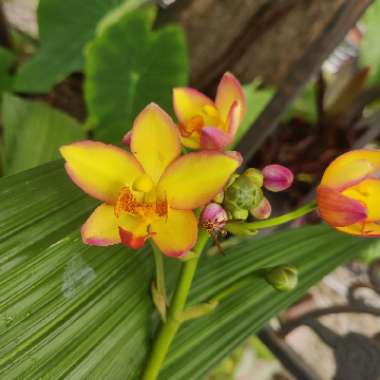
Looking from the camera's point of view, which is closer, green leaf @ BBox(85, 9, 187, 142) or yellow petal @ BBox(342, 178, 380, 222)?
yellow petal @ BBox(342, 178, 380, 222)

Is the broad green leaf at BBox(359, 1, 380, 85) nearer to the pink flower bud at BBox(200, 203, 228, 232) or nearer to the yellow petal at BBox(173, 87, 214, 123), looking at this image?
the yellow petal at BBox(173, 87, 214, 123)

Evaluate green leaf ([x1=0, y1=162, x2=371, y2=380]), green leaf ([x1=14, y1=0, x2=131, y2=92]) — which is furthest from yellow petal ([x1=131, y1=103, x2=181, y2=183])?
green leaf ([x1=14, y1=0, x2=131, y2=92])

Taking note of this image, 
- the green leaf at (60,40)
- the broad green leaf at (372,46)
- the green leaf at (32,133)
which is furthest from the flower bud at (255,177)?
the broad green leaf at (372,46)

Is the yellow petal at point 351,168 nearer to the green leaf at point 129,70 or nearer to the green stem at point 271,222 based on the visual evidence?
the green stem at point 271,222

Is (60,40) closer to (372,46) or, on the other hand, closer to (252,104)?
(252,104)

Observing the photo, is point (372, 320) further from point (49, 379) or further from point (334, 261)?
point (49, 379)
